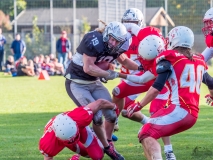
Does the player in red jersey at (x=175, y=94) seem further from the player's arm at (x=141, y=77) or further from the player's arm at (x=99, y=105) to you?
the player's arm at (x=141, y=77)

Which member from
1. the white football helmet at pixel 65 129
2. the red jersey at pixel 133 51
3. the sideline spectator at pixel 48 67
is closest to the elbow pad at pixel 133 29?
the red jersey at pixel 133 51

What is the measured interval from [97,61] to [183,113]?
173 cm

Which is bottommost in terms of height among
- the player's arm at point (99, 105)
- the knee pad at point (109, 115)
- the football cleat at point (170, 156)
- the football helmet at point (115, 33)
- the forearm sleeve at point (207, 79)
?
the football cleat at point (170, 156)

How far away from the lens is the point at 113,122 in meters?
7.50

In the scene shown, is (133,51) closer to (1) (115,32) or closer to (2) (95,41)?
(2) (95,41)

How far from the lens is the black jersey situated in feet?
23.0

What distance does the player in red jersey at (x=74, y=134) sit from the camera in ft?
21.0

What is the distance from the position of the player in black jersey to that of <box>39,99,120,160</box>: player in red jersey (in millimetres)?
233

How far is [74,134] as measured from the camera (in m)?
6.41

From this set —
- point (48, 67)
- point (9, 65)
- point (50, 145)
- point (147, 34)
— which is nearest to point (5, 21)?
point (9, 65)

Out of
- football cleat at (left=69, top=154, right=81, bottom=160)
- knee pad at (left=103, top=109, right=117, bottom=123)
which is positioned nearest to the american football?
knee pad at (left=103, top=109, right=117, bottom=123)

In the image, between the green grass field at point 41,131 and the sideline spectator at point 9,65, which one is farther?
the sideline spectator at point 9,65

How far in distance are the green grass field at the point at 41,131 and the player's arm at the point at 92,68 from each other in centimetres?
115

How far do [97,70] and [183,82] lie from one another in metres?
1.39
